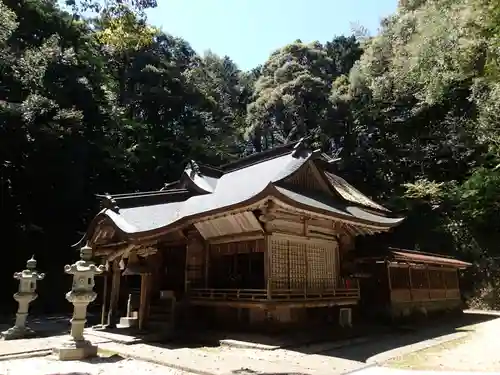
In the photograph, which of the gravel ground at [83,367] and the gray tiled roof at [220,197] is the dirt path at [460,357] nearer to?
the gray tiled roof at [220,197]

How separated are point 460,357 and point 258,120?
35716mm

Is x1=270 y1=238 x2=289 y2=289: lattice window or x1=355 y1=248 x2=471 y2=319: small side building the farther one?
x1=355 y1=248 x2=471 y2=319: small side building

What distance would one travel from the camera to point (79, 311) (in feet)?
30.9

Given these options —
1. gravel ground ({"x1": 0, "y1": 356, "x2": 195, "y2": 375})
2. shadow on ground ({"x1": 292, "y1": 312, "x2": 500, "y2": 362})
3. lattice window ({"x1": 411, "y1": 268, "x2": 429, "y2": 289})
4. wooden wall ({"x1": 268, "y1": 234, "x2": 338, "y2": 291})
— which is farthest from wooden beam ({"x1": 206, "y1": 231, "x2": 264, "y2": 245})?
lattice window ({"x1": 411, "y1": 268, "x2": 429, "y2": 289})

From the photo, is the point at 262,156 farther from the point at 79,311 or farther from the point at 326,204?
the point at 79,311

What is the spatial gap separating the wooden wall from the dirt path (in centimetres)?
399

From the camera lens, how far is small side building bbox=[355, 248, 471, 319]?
1647 centimetres

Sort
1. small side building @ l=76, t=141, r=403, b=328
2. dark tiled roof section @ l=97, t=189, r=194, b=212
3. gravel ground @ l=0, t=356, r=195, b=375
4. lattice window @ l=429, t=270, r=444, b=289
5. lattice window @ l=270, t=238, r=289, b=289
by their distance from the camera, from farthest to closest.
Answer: lattice window @ l=429, t=270, r=444, b=289 < dark tiled roof section @ l=97, t=189, r=194, b=212 < lattice window @ l=270, t=238, r=289, b=289 < small side building @ l=76, t=141, r=403, b=328 < gravel ground @ l=0, t=356, r=195, b=375

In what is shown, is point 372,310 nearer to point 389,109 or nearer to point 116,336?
point 116,336

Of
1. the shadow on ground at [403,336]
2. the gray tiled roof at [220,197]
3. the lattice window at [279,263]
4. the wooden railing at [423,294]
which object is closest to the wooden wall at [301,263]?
the lattice window at [279,263]

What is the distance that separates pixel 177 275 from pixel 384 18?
35778 mm

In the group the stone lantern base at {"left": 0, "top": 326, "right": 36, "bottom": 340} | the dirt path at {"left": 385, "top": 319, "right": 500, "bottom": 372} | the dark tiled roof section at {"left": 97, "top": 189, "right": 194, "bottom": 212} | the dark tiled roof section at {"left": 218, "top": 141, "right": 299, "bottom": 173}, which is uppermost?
the dark tiled roof section at {"left": 218, "top": 141, "right": 299, "bottom": 173}

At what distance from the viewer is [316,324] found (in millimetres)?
13820

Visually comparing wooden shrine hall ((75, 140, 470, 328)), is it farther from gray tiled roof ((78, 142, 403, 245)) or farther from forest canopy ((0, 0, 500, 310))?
forest canopy ((0, 0, 500, 310))
